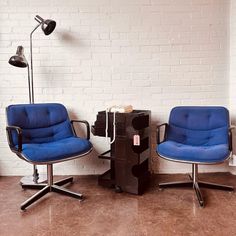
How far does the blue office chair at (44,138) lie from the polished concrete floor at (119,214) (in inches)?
5.8

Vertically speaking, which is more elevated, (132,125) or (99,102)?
(99,102)

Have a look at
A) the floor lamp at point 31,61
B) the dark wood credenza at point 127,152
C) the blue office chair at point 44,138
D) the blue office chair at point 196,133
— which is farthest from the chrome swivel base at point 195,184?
the floor lamp at point 31,61

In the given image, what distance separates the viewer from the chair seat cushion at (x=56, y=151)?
2.20 metres

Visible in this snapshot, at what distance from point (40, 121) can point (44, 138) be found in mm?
182

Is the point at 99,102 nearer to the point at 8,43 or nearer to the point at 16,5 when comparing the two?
the point at 8,43

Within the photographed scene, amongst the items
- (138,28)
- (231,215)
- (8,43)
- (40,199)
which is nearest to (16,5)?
(8,43)

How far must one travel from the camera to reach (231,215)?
2.10m

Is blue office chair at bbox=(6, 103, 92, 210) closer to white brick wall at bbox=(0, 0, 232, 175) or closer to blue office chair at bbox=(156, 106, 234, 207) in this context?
white brick wall at bbox=(0, 0, 232, 175)

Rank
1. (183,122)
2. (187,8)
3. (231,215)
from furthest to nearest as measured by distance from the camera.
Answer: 1. (187,8)
2. (183,122)
3. (231,215)

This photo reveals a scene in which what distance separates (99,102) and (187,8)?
57.0 inches

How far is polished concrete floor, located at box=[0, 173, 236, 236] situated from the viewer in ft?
6.28

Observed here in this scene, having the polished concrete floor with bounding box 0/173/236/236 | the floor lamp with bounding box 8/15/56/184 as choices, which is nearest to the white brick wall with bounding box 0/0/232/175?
the floor lamp with bounding box 8/15/56/184

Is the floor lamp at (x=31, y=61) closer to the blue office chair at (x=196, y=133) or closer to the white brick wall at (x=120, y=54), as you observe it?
the white brick wall at (x=120, y=54)

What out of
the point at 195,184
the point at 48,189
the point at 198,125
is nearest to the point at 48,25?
the point at 48,189
